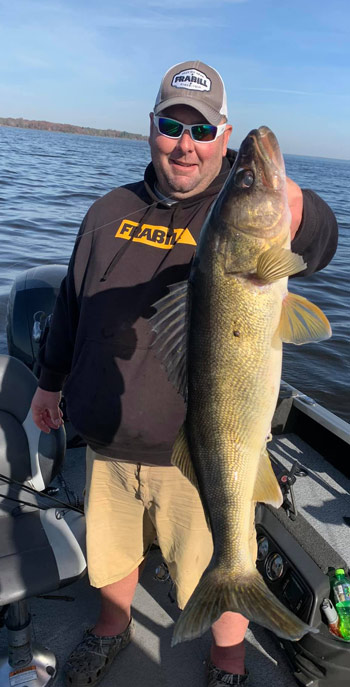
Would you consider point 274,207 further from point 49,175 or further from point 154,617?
point 49,175

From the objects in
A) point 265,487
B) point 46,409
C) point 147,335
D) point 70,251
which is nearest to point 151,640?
point 46,409

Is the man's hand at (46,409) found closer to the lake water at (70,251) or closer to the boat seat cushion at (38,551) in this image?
the boat seat cushion at (38,551)

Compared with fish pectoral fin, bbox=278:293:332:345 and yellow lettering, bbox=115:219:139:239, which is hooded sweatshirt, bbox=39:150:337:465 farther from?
fish pectoral fin, bbox=278:293:332:345

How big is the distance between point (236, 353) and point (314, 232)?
2.19ft

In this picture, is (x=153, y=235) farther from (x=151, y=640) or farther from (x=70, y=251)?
(x=70, y=251)

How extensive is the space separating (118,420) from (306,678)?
170 centimetres

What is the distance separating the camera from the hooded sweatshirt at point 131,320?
236 cm

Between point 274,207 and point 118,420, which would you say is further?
point 118,420

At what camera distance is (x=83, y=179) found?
3438cm

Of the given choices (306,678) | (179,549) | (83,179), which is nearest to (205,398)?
(179,549)

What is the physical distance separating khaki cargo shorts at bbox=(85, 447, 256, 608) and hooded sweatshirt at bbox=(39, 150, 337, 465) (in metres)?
0.14

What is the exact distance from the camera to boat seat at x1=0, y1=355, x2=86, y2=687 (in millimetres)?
2541

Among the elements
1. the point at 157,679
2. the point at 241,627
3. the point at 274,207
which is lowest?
the point at 157,679

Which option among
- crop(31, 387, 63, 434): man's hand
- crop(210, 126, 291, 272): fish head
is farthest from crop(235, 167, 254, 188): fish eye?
crop(31, 387, 63, 434): man's hand
